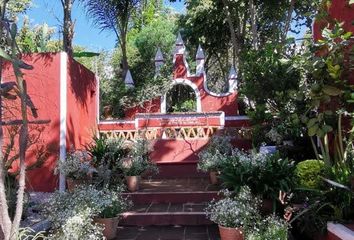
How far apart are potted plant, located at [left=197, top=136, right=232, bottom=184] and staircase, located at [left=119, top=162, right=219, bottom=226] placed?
0.28 m

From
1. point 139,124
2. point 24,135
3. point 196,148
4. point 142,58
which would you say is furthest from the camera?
point 142,58

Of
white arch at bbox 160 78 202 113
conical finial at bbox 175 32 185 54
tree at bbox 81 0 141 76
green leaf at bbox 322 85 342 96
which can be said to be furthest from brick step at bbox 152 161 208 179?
tree at bbox 81 0 141 76

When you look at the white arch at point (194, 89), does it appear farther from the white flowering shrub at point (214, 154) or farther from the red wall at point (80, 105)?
the white flowering shrub at point (214, 154)

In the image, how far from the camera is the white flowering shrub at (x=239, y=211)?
5.01 meters

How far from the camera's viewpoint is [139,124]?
11.8 meters

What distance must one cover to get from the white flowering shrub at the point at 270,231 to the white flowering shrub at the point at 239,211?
0.68ft

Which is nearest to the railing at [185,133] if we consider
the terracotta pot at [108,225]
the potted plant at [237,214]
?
the terracotta pot at [108,225]

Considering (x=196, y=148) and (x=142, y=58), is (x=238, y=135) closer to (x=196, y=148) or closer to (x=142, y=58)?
A: (x=196, y=148)

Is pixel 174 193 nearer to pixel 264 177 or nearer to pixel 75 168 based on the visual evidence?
pixel 75 168

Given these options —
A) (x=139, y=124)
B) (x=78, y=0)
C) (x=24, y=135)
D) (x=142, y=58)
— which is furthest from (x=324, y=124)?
(x=142, y=58)

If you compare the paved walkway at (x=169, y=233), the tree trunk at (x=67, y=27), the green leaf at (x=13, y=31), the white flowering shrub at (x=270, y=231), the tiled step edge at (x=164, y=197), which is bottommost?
the paved walkway at (x=169, y=233)

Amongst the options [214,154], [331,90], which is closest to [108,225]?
[331,90]

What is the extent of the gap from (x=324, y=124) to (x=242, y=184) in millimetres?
1348

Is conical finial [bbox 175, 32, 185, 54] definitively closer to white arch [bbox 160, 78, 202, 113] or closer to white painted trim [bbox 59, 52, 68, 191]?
white arch [bbox 160, 78, 202, 113]
